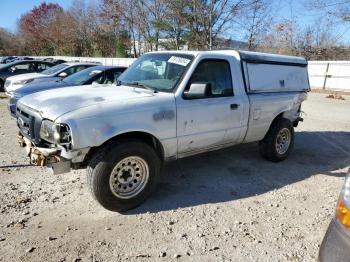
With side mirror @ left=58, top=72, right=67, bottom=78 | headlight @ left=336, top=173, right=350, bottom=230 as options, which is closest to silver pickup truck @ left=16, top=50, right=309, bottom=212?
headlight @ left=336, top=173, right=350, bottom=230

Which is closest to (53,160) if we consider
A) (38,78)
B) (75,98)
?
(75,98)

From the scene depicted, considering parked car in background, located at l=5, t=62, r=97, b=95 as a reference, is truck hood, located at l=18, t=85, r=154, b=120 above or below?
above

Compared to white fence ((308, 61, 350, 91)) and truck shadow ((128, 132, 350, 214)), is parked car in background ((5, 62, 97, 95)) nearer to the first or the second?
truck shadow ((128, 132, 350, 214))

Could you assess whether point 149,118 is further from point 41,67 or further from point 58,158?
point 41,67

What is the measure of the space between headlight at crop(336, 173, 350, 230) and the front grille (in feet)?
10.3

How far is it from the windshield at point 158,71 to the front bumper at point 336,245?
2.73 metres

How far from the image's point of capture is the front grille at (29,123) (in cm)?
396

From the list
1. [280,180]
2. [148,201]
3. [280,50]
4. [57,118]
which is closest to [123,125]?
[57,118]

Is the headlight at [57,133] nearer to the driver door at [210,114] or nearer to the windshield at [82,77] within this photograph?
the driver door at [210,114]

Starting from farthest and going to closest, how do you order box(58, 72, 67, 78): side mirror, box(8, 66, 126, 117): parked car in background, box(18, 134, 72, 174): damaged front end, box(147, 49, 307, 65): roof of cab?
1. box(58, 72, 67, 78): side mirror
2. box(8, 66, 126, 117): parked car in background
3. box(147, 49, 307, 65): roof of cab
4. box(18, 134, 72, 174): damaged front end

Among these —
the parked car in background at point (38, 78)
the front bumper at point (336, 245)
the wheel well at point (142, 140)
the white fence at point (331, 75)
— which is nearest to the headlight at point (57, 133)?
the wheel well at point (142, 140)

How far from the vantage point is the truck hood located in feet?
12.7

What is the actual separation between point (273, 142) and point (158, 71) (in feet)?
8.12

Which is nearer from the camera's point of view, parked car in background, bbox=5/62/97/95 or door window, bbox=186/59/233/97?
door window, bbox=186/59/233/97
